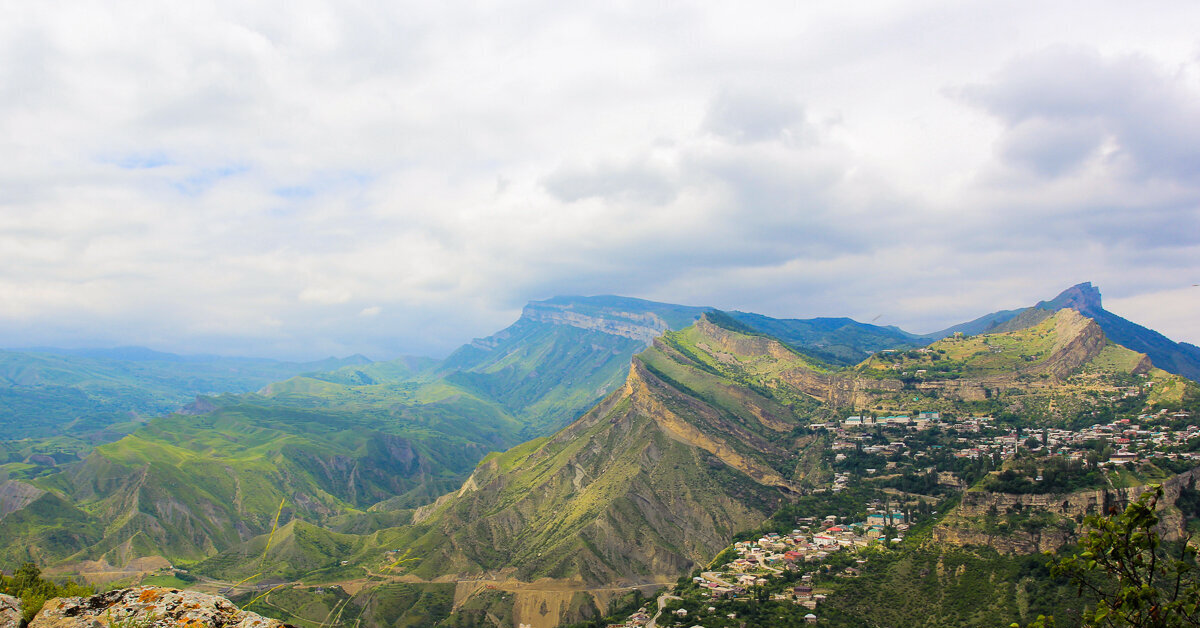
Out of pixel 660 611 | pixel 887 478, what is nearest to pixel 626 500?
pixel 660 611

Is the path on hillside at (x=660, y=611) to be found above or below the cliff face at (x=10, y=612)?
below

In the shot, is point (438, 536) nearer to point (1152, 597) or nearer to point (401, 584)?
point (401, 584)

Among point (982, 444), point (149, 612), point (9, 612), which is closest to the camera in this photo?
point (149, 612)

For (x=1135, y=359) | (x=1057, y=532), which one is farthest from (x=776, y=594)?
(x=1135, y=359)

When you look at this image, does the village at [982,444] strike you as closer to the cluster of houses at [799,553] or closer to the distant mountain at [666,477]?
the distant mountain at [666,477]

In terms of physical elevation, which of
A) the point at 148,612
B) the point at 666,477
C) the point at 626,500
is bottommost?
the point at 626,500

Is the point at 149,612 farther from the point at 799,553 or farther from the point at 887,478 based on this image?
the point at 887,478

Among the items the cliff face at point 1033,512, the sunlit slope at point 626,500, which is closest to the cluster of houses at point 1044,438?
the cliff face at point 1033,512

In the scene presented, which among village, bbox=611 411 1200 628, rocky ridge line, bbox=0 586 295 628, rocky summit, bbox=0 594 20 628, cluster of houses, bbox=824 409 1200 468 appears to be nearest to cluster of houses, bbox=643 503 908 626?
village, bbox=611 411 1200 628
